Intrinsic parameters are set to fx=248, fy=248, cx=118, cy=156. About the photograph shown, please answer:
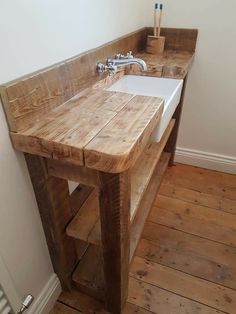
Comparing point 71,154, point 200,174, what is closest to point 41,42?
point 71,154

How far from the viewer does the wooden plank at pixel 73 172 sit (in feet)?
2.56

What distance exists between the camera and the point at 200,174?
2008 mm

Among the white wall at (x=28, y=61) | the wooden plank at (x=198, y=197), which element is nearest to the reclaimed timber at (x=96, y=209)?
the white wall at (x=28, y=61)

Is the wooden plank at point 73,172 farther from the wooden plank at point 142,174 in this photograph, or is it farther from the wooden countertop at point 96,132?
the wooden plank at point 142,174

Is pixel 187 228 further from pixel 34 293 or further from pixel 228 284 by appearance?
pixel 34 293

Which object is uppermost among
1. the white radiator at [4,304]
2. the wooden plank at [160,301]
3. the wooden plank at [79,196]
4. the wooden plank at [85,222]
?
the wooden plank at [85,222]

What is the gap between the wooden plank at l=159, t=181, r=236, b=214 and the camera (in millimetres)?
1713

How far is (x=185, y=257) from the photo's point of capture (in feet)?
4.56

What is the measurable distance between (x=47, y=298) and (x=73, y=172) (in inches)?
27.2

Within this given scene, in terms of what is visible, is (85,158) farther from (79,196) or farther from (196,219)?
(196,219)

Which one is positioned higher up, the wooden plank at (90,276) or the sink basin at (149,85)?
the sink basin at (149,85)

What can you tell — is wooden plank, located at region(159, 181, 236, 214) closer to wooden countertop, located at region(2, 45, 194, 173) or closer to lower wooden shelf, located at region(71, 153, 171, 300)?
lower wooden shelf, located at region(71, 153, 171, 300)

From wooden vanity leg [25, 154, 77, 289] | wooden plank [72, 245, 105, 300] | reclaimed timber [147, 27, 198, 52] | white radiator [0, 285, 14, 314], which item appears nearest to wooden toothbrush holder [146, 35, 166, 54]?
reclaimed timber [147, 27, 198, 52]

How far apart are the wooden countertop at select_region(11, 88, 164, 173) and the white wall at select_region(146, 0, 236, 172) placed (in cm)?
98
